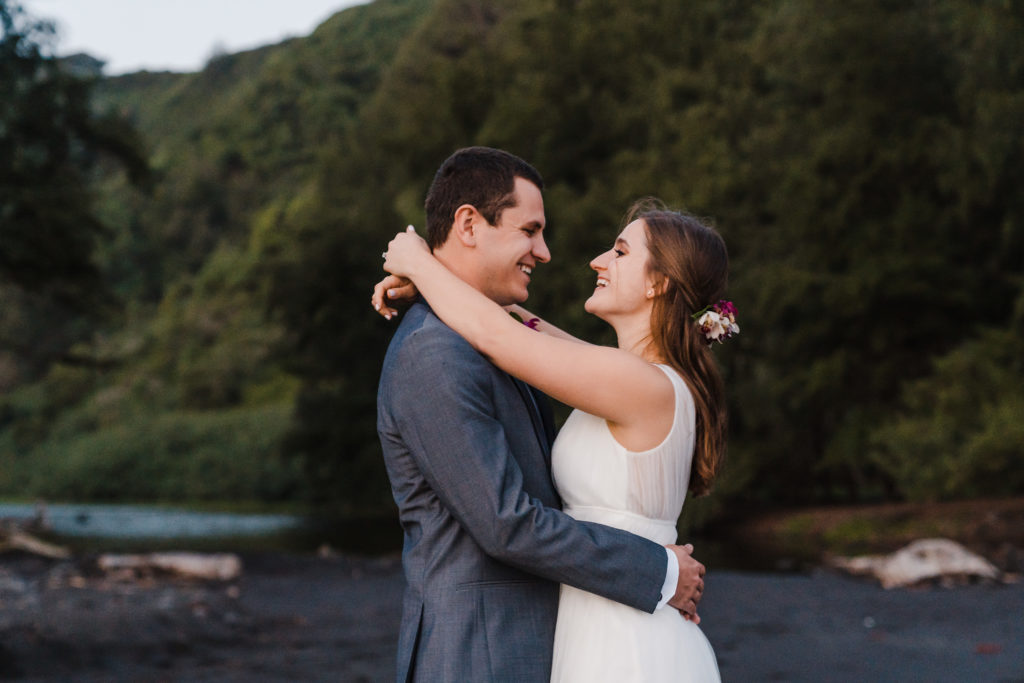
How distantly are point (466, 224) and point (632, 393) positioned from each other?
2.31 ft

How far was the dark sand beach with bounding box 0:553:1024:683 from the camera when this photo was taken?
970cm

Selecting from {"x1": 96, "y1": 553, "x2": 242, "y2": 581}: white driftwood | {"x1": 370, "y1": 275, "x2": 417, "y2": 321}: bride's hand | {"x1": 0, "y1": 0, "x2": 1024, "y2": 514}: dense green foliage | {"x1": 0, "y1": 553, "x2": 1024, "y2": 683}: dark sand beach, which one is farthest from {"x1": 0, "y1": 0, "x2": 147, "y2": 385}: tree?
{"x1": 370, "y1": 275, "x2": 417, "y2": 321}: bride's hand

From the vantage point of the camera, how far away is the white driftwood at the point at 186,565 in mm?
16062

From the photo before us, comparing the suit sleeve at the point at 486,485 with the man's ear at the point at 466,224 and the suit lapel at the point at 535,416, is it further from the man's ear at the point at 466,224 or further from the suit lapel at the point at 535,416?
the man's ear at the point at 466,224

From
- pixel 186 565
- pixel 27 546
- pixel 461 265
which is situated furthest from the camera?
pixel 27 546

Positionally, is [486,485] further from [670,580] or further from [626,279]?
[626,279]

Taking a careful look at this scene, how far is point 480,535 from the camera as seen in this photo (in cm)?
276

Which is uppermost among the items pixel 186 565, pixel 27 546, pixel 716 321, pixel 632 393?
pixel 716 321

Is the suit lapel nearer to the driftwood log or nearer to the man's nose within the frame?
the man's nose

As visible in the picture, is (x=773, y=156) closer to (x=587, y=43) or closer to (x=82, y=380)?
(x=587, y=43)

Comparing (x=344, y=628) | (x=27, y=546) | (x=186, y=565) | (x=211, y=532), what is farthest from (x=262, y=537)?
(x=344, y=628)

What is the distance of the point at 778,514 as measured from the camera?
27594 millimetres

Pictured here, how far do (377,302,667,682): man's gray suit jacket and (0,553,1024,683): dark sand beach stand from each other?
22.4ft

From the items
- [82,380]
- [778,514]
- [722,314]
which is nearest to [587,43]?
[778,514]
